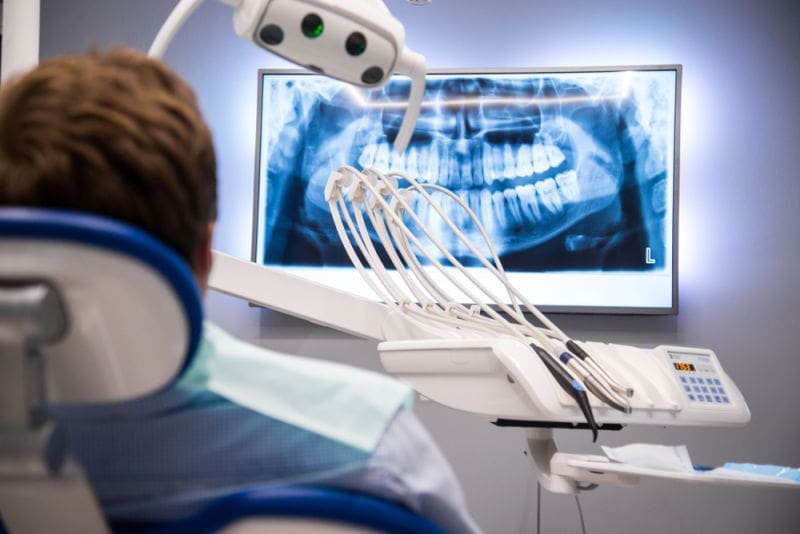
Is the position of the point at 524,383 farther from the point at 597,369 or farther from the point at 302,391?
the point at 302,391

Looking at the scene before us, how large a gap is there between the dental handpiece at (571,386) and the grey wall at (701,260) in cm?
151

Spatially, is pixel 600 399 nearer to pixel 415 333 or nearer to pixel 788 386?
pixel 415 333

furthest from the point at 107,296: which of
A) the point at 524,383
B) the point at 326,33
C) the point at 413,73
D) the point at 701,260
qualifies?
the point at 701,260

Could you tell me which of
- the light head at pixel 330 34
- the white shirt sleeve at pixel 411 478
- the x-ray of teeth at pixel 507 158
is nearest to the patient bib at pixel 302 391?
the white shirt sleeve at pixel 411 478

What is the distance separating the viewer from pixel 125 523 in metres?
0.66

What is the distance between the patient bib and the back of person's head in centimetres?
9

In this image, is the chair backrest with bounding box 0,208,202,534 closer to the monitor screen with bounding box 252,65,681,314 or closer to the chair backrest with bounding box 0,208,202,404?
the chair backrest with bounding box 0,208,202,404

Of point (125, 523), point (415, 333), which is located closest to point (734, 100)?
point (415, 333)

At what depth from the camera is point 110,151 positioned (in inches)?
21.7

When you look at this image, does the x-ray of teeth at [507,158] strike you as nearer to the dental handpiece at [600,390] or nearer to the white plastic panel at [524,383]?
the white plastic panel at [524,383]

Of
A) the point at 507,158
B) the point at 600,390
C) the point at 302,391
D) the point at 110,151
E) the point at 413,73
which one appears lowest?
the point at 600,390

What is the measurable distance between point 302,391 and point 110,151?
0.21 meters

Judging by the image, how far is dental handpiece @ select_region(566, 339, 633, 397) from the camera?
1.77 meters

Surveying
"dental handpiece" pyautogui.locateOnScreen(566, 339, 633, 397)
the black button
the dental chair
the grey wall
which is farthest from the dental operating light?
the grey wall
